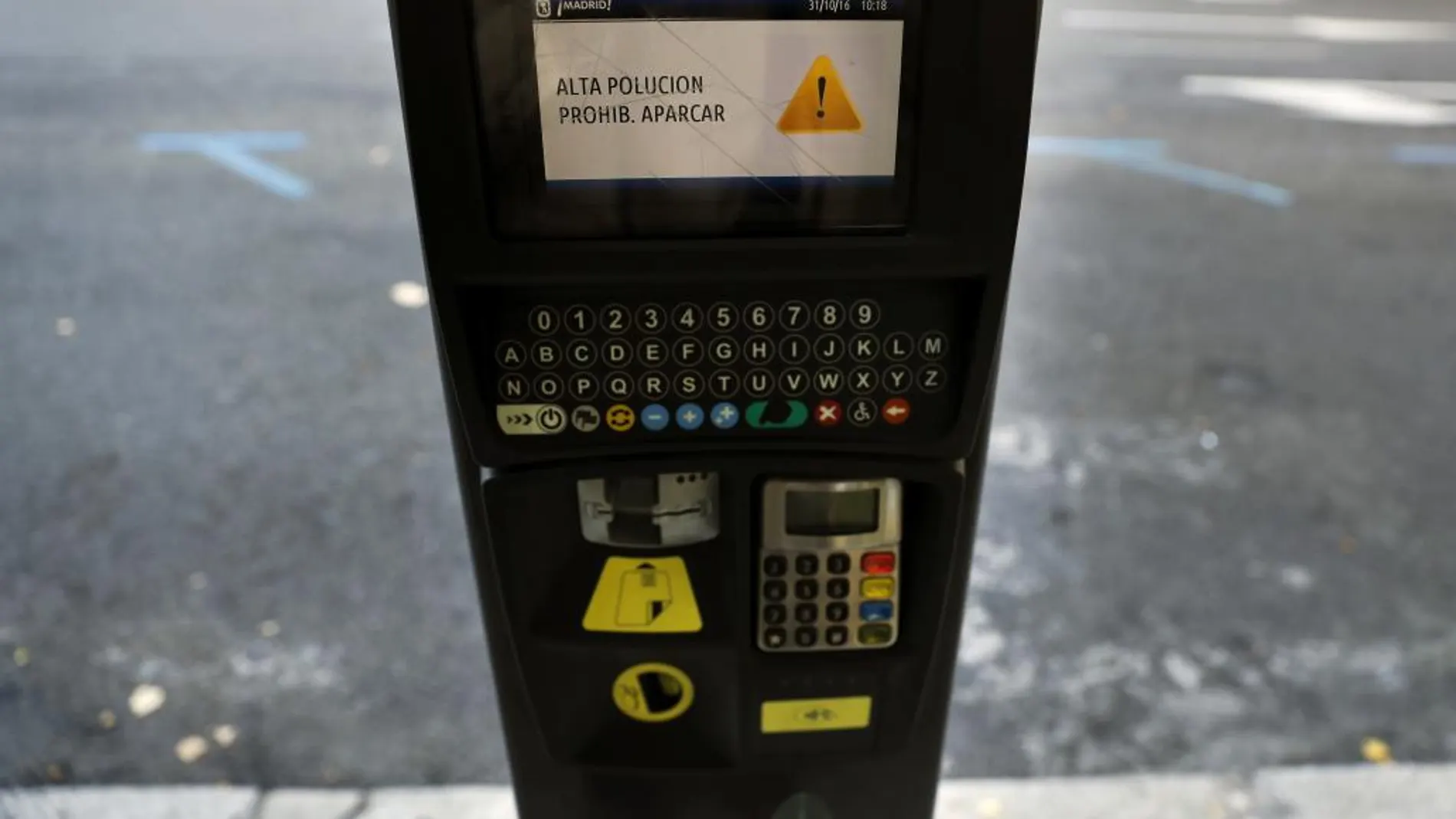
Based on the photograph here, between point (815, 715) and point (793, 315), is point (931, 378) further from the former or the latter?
point (815, 715)

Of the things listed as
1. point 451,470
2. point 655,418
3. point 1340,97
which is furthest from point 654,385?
point 1340,97

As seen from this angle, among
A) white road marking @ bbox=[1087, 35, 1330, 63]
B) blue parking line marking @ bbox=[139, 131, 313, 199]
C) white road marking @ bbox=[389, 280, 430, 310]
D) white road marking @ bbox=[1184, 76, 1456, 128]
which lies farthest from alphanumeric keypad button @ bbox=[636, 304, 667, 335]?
white road marking @ bbox=[1087, 35, 1330, 63]

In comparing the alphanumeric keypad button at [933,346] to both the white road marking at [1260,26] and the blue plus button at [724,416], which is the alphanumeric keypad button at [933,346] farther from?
the white road marking at [1260,26]

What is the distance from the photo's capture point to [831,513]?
1202 millimetres

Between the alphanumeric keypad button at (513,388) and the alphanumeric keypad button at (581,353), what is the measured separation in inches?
1.7

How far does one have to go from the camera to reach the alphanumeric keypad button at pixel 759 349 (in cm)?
104

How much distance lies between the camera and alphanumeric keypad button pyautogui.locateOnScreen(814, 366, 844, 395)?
41.5 inches

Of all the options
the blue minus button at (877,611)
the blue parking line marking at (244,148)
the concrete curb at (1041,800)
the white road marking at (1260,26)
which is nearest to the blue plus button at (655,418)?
the blue minus button at (877,611)

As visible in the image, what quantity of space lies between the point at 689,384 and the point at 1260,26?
937cm

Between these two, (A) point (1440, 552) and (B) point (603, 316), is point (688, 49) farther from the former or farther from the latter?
(A) point (1440, 552)

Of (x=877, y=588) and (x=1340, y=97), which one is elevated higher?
(x=877, y=588)

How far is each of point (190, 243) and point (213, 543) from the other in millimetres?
2174

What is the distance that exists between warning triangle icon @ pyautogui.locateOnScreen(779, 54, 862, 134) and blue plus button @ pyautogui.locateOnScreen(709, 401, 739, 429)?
0.78 feet

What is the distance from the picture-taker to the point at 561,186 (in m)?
0.98
